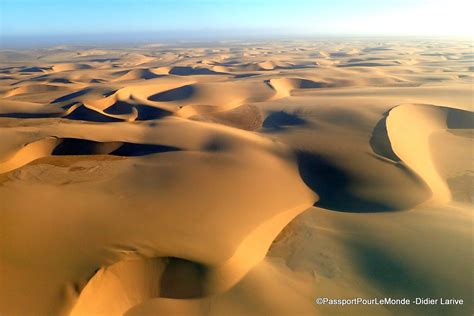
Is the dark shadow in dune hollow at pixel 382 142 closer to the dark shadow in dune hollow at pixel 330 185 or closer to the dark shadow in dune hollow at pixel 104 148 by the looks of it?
the dark shadow in dune hollow at pixel 330 185

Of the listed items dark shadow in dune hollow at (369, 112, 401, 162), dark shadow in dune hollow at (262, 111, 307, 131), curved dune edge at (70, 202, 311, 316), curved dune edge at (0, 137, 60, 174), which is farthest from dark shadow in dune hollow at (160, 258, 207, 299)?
dark shadow in dune hollow at (262, 111, 307, 131)

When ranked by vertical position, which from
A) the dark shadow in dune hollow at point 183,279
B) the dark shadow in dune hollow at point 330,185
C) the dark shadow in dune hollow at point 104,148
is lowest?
the dark shadow in dune hollow at point 183,279

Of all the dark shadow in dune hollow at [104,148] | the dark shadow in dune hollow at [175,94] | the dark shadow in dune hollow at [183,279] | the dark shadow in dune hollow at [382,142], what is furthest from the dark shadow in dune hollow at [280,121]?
the dark shadow in dune hollow at [175,94]

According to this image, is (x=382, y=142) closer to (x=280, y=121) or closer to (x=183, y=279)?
(x=280, y=121)

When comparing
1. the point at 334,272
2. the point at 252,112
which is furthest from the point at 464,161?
the point at 252,112

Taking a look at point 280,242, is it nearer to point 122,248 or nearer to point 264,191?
point 264,191

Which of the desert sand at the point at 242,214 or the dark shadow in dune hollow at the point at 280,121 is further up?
the dark shadow in dune hollow at the point at 280,121

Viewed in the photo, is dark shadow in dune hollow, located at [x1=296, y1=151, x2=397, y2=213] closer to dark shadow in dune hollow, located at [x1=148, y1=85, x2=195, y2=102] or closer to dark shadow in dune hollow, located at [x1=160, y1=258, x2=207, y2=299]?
dark shadow in dune hollow, located at [x1=160, y1=258, x2=207, y2=299]
